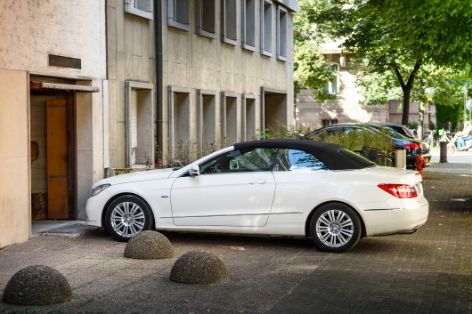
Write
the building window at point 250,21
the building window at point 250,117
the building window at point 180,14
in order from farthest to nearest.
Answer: the building window at point 250,117
the building window at point 250,21
the building window at point 180,14

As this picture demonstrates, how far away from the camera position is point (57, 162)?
16.2m

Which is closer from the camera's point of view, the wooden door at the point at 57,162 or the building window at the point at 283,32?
the wooden door at the point at 57,162

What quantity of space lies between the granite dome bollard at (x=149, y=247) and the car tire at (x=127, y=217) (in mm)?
1435

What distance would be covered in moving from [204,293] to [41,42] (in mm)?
6336

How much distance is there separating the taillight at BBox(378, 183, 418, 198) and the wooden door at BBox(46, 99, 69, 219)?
19.9 feet

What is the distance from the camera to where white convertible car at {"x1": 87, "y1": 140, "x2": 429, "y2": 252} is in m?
12.6

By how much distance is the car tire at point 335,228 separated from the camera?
12547 millimetres

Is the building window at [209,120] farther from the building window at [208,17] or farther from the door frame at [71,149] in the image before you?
the door frame at [71,149]

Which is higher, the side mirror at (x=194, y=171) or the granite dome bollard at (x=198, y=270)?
the side mirror at (x=194, y=171)

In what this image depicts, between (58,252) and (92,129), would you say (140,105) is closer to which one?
(92,129)

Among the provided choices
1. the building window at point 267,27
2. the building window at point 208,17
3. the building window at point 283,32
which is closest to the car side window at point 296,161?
the building window at point 208,17

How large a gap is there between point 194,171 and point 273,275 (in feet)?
9.64

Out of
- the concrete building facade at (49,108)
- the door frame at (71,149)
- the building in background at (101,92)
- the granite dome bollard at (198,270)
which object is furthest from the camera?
the door frame at (71,149)

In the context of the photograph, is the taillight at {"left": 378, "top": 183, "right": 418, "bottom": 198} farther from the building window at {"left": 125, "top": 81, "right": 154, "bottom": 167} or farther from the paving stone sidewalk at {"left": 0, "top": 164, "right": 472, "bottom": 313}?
the building window at {"left": 125, "top": 81, "right": 154, "bottom": 167}
